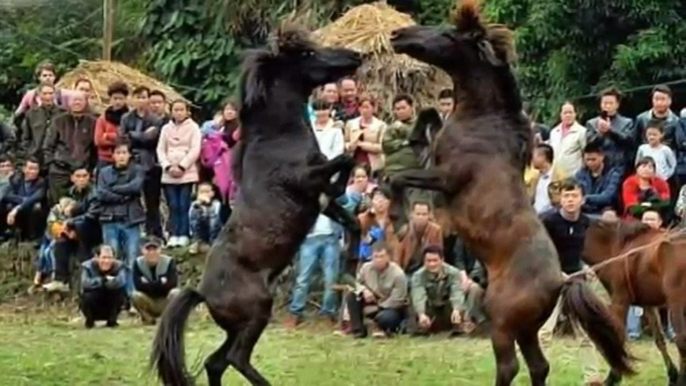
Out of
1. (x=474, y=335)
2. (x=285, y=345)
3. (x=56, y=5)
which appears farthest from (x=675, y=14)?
(x=56, y=5)

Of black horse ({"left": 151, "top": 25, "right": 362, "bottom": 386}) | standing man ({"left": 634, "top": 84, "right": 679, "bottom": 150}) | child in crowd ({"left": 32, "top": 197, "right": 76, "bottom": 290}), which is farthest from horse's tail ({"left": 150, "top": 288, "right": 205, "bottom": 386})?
child in crowd ({"left": 32, "top": 197, "right": 76, "bottom": 290})

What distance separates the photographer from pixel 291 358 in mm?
13078

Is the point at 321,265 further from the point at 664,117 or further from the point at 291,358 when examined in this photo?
the point at 664,117

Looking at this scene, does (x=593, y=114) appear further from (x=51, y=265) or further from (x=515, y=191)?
(x=515, y=191)

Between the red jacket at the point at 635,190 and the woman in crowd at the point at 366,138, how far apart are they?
2253 mm

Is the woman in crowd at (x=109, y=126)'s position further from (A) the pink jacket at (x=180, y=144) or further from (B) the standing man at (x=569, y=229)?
(B) the standing man at (x=569, y=229)

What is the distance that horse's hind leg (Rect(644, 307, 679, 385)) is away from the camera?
11984mm

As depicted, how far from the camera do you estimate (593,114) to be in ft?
59.3

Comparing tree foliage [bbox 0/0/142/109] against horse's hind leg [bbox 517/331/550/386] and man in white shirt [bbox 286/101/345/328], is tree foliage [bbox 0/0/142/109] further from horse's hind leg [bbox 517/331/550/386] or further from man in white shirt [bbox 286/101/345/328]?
horse's hind leg [bbox 517/331/550/386]

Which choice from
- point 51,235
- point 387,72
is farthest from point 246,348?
point 387,72

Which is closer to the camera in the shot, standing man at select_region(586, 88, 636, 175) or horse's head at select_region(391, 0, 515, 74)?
horse's head at select_region(391, 0, 515, 74)

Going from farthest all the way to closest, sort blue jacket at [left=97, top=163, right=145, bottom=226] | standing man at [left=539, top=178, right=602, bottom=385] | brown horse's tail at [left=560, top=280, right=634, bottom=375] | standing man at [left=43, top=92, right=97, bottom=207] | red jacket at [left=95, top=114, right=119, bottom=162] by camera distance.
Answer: standing man at [left=43, top=92, right=97, bottom=207], red jacket at [left=95, top=114, right=119, bottom=162], blue jacket at [left=97, top=163, right=145, bottom=226], standing man at [left=539, top=178, right=602, bottom=385], brown horse's tail at [left=560, top=280, right=634, bottom=375]

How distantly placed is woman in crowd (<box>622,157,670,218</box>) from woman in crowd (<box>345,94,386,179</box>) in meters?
2.30

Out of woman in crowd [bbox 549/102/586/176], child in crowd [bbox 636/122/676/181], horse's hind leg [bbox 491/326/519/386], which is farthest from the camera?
woman in crowd [bbox 549/102/586/176]
